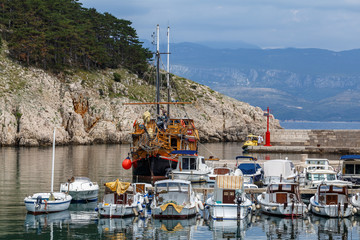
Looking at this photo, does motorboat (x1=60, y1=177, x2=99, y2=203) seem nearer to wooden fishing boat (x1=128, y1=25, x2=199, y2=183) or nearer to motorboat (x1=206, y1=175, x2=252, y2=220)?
motorboat (x1=206, y1=175, x2=252, y2=220)

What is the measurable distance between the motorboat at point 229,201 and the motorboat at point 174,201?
1.24 metres

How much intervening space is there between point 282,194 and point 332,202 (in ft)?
11.8

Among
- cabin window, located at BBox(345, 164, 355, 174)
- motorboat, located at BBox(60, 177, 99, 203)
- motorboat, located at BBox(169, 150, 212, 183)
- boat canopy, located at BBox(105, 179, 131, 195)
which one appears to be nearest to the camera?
boat canopy, located at BBox(105, 179, 131, 195)

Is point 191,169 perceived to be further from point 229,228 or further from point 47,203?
point 47,203

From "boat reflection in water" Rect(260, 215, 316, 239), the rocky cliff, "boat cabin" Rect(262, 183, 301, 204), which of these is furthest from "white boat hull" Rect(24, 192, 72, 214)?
the rocky cliff

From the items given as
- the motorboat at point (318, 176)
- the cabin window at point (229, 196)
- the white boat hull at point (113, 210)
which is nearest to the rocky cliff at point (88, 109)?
the motorboat at point (318, 176)

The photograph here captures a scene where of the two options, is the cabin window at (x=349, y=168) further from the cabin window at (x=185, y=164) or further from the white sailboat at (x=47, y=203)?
the white sailboat at (x=47, y=203)

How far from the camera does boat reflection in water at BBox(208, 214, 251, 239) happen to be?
35.1 metres

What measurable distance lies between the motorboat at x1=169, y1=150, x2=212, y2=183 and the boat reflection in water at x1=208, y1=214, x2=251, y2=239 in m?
16.9

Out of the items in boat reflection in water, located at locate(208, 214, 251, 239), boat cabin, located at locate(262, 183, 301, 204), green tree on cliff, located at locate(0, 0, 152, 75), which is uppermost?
green tree on cliff, located at locate(0, 0, 152, 75)

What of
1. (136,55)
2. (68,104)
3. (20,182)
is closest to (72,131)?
(68,104)

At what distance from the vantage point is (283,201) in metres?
41.2

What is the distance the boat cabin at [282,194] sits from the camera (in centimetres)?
4094

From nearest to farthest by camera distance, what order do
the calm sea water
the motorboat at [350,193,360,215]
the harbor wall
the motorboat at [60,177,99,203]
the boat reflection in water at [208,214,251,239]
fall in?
the calm sea water → the boat reflection in water at [208,214,251,239] → the motorboat at [350,193,360,215] → the motorboat at [60,177,99,203] → the harbor wall
